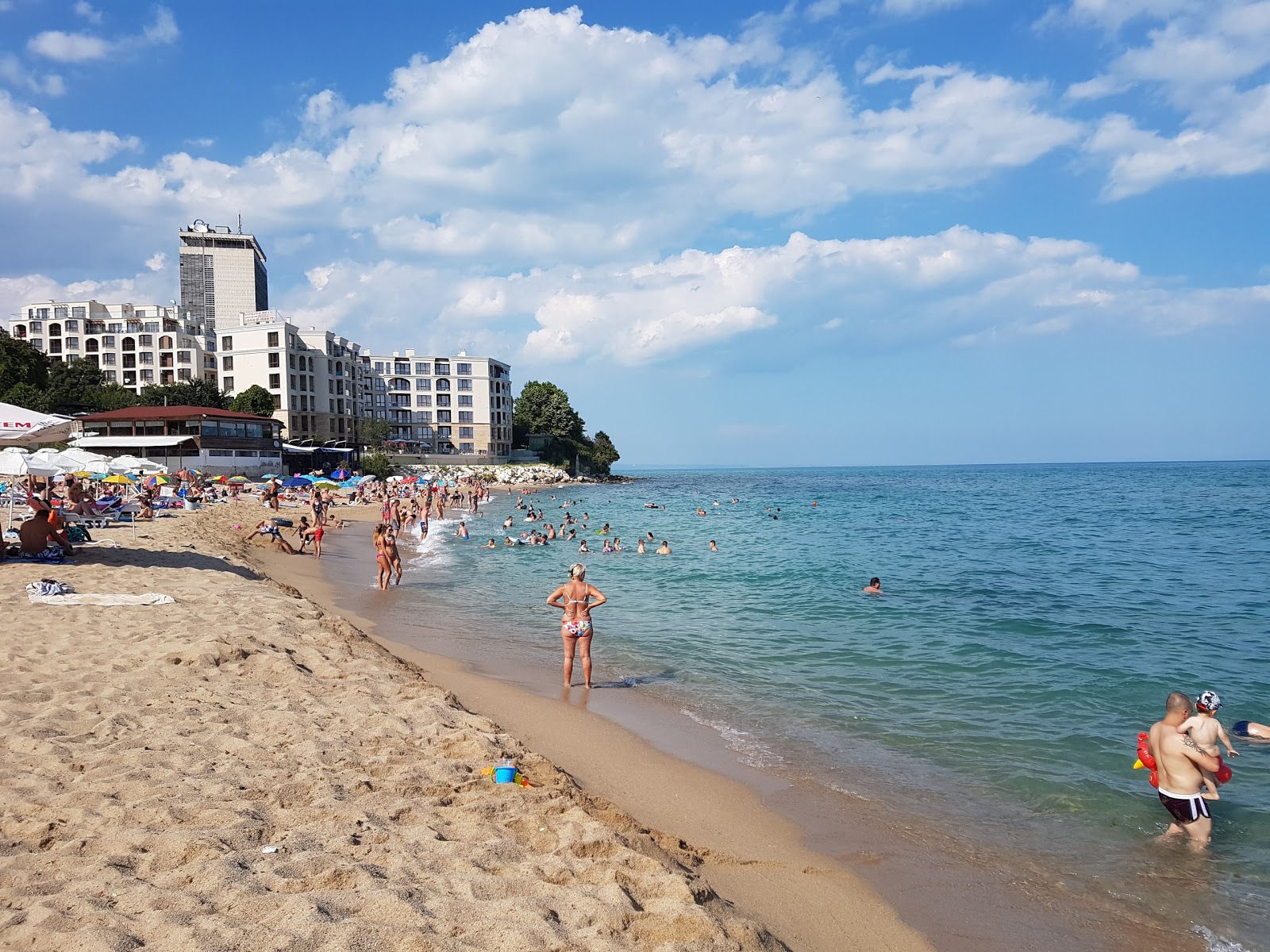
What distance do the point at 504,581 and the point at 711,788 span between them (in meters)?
13.9

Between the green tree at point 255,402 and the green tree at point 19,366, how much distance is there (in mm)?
14231

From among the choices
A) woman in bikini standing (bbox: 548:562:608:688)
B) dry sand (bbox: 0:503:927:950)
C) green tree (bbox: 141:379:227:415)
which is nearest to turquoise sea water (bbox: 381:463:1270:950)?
woman in bikini standing (bbox: 548:562:608:688)

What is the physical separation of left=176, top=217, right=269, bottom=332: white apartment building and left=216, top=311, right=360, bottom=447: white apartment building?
2221cm

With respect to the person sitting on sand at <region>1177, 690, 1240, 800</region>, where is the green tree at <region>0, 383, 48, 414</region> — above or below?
above

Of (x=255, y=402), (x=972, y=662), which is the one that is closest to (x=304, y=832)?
(x=972, y=662)

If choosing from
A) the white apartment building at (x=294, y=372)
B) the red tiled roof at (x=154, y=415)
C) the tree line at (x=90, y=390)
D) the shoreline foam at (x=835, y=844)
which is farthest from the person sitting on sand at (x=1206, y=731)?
the white apartment building at (x=294, y=372)

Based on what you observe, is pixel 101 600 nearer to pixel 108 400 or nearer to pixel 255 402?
pixel 255 402

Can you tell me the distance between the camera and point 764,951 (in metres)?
3.99

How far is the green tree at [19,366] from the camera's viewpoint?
56.7 meters

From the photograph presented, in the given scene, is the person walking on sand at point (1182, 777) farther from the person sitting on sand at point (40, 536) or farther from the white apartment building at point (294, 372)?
the white apartment building at point (294, 372)

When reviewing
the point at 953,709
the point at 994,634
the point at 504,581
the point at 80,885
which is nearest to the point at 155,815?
the point at 80,885

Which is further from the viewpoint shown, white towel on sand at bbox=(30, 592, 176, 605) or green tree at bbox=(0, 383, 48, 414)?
green tree at bbox=(0, 383, 48, 414)

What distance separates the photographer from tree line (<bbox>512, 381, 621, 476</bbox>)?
353 ft

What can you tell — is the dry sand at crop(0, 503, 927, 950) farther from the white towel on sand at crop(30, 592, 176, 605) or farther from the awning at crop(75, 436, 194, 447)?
the awning at crop(75, 436, 194, 447)
